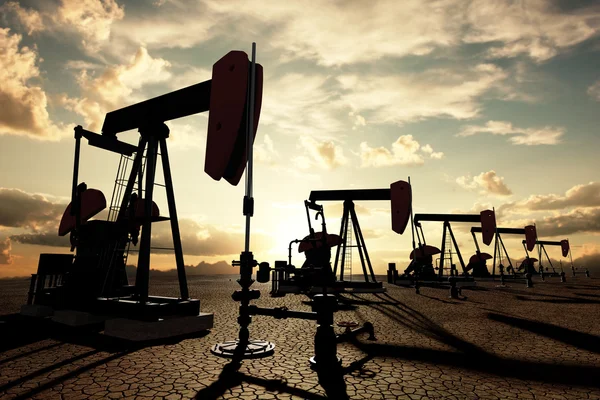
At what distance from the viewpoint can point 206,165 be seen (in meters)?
6.87

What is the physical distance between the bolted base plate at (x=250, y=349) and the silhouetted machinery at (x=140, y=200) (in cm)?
→ 162

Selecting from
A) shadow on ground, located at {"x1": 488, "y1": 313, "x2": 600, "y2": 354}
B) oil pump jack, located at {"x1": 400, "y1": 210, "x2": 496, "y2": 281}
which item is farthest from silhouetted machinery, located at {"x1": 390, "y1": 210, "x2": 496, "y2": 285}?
shadow on ground, located at {"x1": 488, "y1": 313, "x2": 600, "y2": 354}

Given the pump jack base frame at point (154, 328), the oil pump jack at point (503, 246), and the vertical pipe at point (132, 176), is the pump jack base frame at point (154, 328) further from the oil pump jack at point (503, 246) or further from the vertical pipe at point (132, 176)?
the oil pump jack at point (503, 246)

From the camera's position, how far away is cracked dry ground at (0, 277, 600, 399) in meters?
4.45

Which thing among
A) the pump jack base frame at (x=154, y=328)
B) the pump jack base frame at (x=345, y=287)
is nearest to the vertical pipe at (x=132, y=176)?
the pump jack base frame at (x=154, y=328)

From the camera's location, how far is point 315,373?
5117 millimetres

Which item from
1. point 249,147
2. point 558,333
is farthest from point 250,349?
point 558,333

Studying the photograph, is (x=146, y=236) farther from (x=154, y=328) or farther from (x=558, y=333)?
(x=558, y=333)

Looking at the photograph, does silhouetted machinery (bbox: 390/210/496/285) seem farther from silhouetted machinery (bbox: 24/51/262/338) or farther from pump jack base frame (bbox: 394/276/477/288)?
silhouetted machinery (bbox: 24/51/262/338)

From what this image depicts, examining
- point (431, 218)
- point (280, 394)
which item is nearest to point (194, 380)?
point (280, 394)

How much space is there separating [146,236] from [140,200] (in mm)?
1451

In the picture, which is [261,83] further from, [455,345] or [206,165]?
[455,345]

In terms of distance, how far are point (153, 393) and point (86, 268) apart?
611cm

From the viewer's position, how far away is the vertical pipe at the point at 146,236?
24.9 ft
